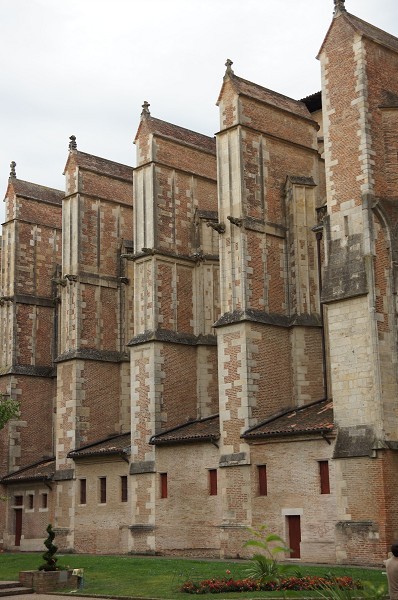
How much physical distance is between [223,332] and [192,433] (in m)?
4.48

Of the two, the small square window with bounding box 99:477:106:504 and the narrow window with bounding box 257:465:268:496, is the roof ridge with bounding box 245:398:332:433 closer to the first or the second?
the narrow window with bounding box 257:465:268:496

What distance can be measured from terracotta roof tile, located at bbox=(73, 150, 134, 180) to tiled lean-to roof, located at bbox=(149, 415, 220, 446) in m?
14.5

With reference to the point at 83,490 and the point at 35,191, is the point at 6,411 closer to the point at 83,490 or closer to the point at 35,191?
the point at 83,490

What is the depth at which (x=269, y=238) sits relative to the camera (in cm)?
3506

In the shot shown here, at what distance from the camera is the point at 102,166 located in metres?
45.2

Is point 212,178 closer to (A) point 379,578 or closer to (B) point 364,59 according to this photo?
(B) point 364,59

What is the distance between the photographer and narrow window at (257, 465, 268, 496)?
102ft

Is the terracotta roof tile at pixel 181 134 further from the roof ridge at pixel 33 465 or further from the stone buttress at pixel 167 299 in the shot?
the roof ridge at pixel 33 465

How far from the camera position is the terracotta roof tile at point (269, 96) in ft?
117

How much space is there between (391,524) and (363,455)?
2174mm

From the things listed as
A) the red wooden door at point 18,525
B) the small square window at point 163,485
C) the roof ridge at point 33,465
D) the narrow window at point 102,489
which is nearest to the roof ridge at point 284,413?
the small square window at point 163,485

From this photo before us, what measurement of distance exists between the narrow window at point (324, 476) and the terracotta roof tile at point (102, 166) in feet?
69.1

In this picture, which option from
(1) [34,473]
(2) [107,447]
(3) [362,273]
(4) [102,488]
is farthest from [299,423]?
(1) [34,473]

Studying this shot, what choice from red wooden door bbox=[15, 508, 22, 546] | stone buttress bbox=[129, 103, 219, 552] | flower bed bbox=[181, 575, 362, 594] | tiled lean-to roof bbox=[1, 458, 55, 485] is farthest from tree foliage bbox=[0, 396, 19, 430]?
flower bed bbox=[181, 575, 362, 594]
